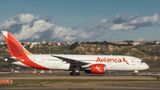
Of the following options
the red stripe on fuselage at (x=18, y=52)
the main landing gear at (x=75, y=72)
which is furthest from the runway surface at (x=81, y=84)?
the red stripe on fuselage at (x=18, y=52)

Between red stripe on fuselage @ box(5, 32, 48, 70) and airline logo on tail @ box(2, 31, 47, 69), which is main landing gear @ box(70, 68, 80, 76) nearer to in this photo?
red stripe on fuselage @ box(5, 32, 48, 70)

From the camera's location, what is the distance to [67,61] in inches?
3209

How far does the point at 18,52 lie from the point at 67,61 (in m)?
9.80

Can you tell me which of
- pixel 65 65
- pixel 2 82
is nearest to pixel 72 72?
pixel 65 65

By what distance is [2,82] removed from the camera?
5444 cm

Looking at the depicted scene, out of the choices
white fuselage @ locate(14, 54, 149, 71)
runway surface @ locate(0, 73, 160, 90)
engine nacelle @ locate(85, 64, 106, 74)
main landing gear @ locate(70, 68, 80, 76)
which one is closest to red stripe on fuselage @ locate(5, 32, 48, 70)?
white fuselage @ locate(14, 54, 149, 71)

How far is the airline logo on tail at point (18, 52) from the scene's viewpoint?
8062 centimetres

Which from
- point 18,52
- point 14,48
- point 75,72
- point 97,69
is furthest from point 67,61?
point 14,48

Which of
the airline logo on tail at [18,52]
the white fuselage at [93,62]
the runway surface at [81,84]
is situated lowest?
the runway surface at [81,84]

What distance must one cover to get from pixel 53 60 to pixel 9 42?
948cm

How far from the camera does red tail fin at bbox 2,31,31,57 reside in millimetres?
81312

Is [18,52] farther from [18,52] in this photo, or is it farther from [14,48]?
[14,48]

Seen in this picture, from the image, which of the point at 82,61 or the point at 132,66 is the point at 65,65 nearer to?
the point at 82,61

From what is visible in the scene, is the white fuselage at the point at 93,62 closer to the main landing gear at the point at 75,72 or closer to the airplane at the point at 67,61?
the airplane at the point at 67,61
